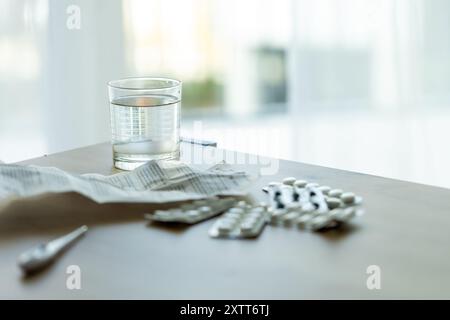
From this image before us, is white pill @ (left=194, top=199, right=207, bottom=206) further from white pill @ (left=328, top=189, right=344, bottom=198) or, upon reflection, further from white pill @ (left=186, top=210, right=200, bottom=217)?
white pill @ (left=328, top=189, right=344, bottom=198)

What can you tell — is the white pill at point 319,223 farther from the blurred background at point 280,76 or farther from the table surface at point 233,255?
the blurred background at point 280,76

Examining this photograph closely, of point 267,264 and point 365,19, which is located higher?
point 365,19

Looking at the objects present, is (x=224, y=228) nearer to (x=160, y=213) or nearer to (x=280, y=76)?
(x=160, y=213)

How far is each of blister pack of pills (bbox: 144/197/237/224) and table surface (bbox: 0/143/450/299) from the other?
0.01m

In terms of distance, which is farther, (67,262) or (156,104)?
(156,104)

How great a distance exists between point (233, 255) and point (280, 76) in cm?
173

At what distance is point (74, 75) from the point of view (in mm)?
1997

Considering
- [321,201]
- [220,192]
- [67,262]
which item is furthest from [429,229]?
[67,262]

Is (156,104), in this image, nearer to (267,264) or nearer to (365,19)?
(267,264)

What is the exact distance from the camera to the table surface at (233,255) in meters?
0.66

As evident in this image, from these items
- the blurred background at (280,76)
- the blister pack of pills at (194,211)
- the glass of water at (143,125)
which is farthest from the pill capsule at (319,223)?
the blurred background at (280,76)

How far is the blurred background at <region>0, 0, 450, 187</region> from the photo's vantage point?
202 centimetres
